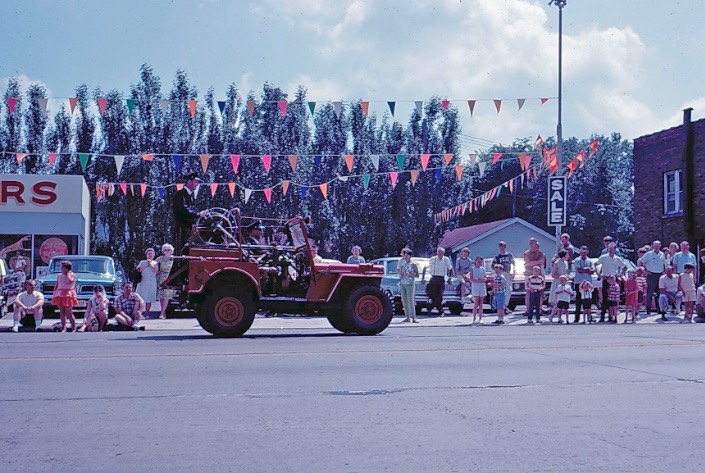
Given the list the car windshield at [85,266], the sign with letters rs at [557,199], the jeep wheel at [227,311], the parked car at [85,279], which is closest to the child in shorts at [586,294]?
the sign with letters rs at [557,199]

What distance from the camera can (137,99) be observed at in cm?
3916

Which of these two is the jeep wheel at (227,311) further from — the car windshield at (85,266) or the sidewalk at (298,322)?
the car windshield at (85,266)

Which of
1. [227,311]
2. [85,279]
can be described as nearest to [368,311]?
[227,311]

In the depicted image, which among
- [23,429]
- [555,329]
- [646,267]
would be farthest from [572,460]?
[646,267]

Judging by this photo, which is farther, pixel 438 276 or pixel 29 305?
pixel 438 276

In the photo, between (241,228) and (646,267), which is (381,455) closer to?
(241,228)

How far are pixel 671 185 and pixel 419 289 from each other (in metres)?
14.9

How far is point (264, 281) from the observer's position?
52.3 feet

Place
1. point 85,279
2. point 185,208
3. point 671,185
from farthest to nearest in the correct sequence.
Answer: point 671,185 < point 85,279 < point 185,208

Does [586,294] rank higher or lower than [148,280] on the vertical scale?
lower

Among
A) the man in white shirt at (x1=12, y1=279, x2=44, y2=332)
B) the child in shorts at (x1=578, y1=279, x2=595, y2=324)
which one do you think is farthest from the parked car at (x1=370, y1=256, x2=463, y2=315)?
the man in white shirt at (x1=12, y1=279, x2=44, y2=332)

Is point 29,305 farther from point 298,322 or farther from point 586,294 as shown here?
point 586,294

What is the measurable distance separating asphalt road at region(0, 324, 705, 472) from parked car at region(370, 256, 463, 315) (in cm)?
999

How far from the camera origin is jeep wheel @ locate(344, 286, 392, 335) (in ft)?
53.5
